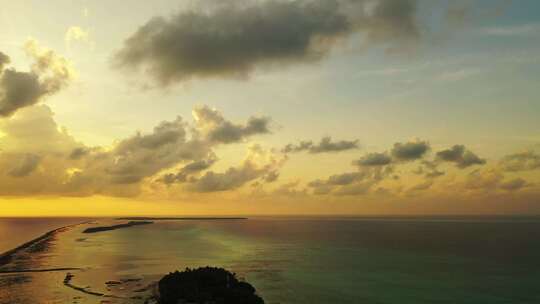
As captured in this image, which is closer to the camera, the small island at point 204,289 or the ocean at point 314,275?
the small island at point 204,289

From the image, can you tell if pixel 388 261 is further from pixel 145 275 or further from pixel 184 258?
pixel 145 275

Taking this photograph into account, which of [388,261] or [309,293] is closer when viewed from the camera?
[309,293]

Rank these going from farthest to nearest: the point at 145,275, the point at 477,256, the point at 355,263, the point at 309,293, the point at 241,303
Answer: the point at 477,256
the point at 355,263
the point at 145,275
the point at 309,293
the point at 241,303

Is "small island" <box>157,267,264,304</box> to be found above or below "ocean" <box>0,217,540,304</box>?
above

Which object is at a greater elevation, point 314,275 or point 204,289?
point 204,289

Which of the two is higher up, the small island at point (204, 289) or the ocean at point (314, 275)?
the small island at point (204, 289)

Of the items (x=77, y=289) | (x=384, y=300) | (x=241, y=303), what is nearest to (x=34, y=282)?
(x=77, y=289)

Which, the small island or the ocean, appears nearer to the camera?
the small island

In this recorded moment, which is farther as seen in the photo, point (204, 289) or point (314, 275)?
point (314, 275)
